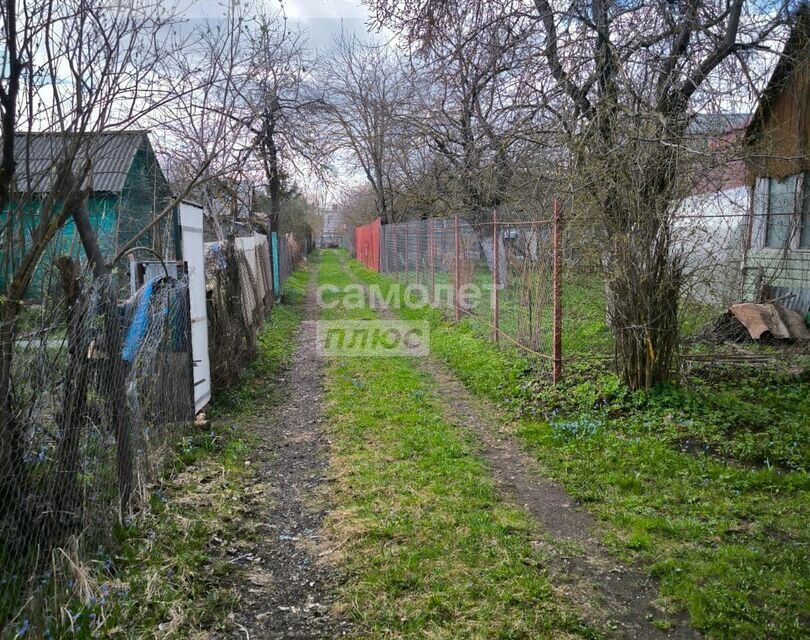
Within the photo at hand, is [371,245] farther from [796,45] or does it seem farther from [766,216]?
[796,45]

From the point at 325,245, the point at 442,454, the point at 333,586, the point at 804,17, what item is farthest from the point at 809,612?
the point at 325,245

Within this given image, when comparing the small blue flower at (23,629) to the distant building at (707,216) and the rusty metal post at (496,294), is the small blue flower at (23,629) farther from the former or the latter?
the rusty metal post at (496,294)

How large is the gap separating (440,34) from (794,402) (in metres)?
6.33

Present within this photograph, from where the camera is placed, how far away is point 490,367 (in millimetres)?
8070

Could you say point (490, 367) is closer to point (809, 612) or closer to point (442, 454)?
point (442, 454)

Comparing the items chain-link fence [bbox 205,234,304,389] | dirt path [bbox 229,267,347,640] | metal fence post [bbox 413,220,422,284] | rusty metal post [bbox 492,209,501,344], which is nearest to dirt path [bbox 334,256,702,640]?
dirt path [bbox 229,267,347,640]

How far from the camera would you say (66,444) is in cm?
329

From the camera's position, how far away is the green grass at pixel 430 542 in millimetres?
3014

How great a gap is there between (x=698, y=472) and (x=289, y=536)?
2.93 metres

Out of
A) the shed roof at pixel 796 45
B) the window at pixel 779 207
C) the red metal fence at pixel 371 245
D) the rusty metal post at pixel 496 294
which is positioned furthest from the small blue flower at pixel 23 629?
the red metal fence at pixel 371 245

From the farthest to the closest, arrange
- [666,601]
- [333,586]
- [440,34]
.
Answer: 1. [440,34]
2. [333,586]
3. [666,601]

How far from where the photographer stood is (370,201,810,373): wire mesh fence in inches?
266

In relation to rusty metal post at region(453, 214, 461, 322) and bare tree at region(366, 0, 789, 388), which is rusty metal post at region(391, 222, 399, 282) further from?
bare tree at region(366, 0, 789, 388)

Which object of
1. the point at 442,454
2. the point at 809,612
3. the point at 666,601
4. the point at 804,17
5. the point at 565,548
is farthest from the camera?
the point at 804,17
